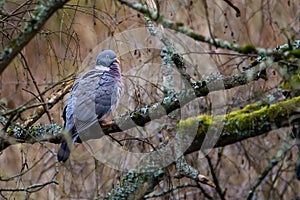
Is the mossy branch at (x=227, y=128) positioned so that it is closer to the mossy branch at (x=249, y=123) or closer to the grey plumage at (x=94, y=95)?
the mossy branch at (x=249, y=123)

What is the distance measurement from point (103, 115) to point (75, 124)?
0.28 m

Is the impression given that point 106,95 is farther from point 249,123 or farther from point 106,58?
point 249,123

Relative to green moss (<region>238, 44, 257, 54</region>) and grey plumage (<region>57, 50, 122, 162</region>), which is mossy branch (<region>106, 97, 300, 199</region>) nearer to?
grey plumage (<region>57, 50, 122, 162</region>)

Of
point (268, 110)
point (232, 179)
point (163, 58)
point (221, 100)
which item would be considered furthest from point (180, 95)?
point (232, 179)

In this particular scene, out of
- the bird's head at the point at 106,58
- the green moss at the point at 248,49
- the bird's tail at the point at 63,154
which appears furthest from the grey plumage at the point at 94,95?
the green moss at the point at 248,49

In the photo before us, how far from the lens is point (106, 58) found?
4.17 meters

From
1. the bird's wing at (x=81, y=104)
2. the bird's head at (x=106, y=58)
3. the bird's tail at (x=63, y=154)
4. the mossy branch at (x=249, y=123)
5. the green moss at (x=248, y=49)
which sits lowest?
the green moss at (x=248, y=49)

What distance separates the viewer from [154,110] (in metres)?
3.15

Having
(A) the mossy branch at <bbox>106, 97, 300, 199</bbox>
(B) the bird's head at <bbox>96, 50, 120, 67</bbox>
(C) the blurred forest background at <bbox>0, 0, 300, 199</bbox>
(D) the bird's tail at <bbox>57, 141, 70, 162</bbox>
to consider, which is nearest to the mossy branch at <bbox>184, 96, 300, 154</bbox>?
(A) the mossy branch at <bbox>106, 97, 300, 199</bbox>

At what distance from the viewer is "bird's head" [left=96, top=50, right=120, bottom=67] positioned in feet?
13.4

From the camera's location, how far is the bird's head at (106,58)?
13.4 ft

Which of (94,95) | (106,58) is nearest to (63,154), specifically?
(94,95)

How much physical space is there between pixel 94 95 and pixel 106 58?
292mm

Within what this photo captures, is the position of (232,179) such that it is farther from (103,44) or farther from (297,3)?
(103,44)
